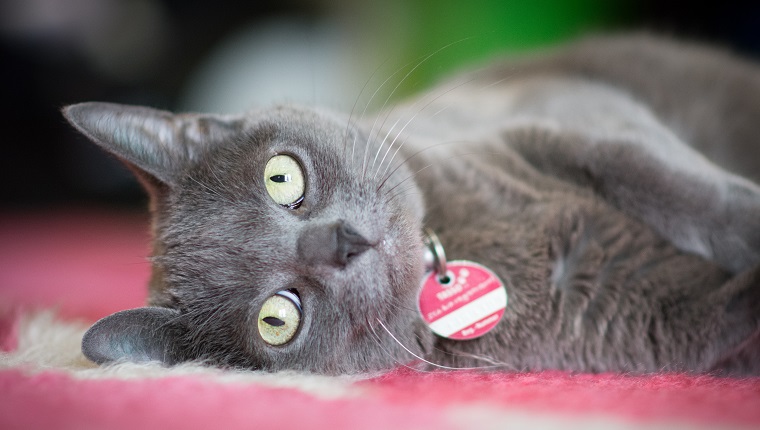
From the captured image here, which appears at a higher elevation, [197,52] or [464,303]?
[197,52]

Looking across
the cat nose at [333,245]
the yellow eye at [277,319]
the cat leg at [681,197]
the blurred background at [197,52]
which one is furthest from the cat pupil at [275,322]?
the blurred background at [197,52]

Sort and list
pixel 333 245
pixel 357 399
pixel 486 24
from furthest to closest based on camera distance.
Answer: pixel 486 24 < pixel 333 245 < pixel 357 399

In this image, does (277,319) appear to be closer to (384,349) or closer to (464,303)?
(384,349)

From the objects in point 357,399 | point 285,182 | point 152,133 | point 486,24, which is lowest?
point 357,399


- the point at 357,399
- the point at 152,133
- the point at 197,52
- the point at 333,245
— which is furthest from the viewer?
the point at 197,52

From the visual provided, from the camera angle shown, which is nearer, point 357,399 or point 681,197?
point 357,399

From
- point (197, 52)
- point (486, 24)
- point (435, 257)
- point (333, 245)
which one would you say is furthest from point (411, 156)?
point (197, 52)

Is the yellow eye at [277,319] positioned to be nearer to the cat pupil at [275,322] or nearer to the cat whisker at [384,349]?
the cat pupil at [275,322]
